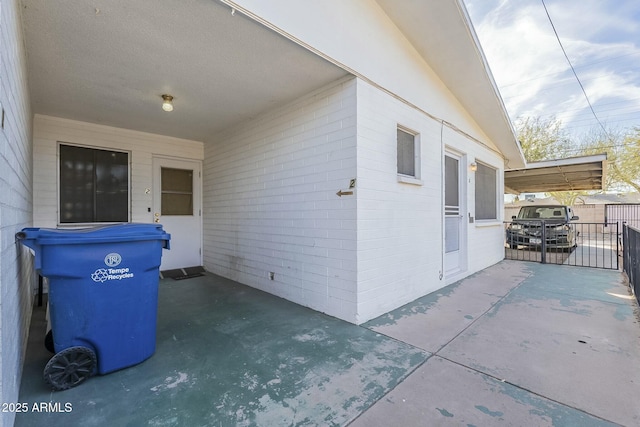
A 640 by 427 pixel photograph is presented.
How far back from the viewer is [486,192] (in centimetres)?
691

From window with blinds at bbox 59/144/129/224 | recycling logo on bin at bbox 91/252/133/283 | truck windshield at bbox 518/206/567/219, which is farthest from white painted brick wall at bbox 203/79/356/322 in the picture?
truck windshield at bbox 518/206/567/219

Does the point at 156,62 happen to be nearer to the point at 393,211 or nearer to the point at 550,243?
the point at 393,211

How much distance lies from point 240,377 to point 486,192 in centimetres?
694

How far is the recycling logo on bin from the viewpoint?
2.11 metres

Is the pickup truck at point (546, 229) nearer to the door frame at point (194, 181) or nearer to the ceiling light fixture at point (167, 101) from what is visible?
the door frame at point (194, 181)

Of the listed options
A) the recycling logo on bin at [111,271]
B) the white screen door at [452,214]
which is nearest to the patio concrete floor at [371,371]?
the recycling logo on bin at [111,271]

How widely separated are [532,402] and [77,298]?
3287 millimetres

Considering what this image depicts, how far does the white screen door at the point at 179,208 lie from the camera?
557 cm

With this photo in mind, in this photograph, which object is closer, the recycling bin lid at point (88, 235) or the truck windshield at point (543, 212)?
the recycling bin lid at point (88, 235)

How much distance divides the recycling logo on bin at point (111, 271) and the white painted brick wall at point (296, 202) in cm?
210

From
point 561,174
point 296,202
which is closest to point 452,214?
point 296,202

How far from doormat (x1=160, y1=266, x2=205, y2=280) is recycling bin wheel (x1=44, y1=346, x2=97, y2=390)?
3382mm

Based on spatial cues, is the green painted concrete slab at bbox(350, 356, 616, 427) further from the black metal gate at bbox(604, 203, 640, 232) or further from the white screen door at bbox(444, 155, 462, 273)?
the black metal gate at bbox(604, 203, 640, 232)

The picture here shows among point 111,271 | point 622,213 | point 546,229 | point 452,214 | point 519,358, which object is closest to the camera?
point 111,271
